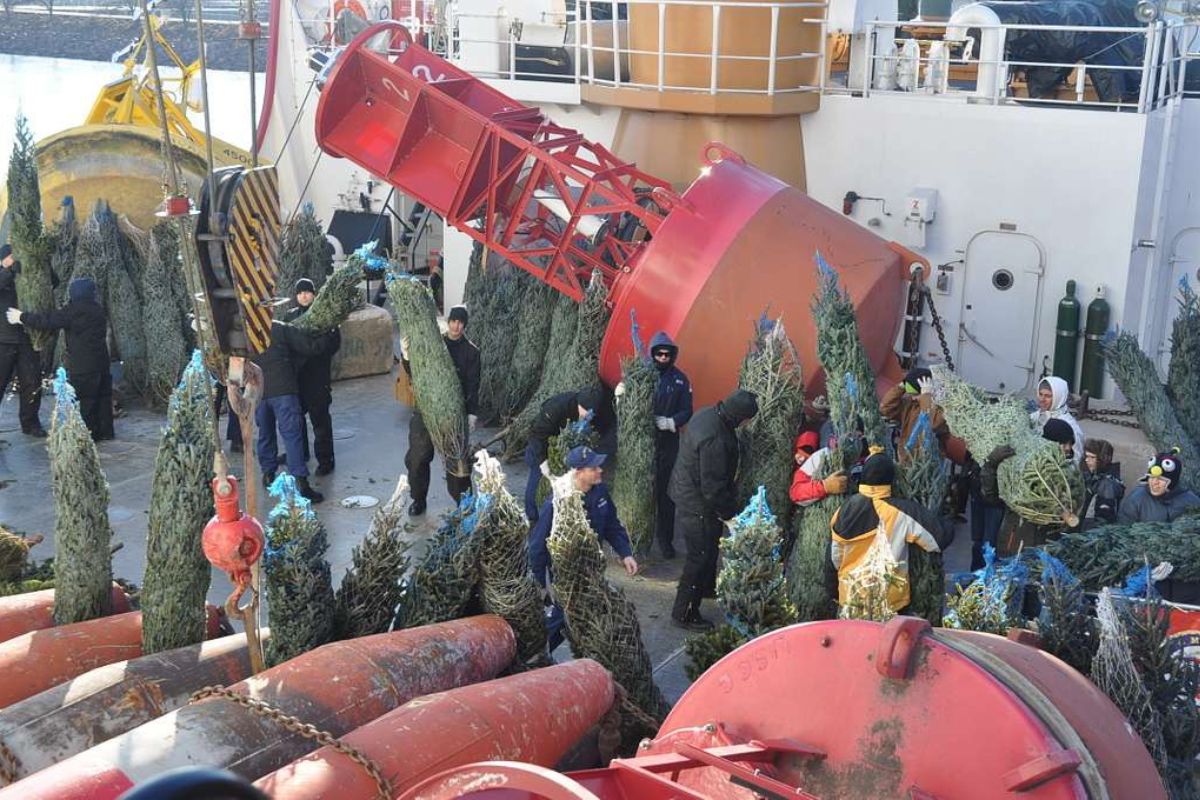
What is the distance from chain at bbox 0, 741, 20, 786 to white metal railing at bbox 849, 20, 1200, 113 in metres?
9.19

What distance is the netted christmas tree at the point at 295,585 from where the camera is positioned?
19.6 ft

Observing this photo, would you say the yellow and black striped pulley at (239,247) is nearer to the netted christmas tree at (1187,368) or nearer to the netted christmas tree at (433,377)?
the netted christmas tree at (433,377)

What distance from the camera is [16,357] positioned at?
11.4 m

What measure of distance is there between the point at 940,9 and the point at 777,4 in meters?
4.24

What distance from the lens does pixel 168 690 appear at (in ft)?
18.7

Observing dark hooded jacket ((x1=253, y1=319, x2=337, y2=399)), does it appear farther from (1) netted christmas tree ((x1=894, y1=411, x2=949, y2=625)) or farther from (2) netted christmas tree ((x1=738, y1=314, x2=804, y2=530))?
(1) netted christmas tree ((x1=894, y1=411, x2=949, y2=625))

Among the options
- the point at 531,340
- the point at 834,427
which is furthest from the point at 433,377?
the point at 834,427

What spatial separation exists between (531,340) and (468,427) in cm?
175

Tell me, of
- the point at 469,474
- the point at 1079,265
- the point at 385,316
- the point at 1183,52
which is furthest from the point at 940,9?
the point at 469,474

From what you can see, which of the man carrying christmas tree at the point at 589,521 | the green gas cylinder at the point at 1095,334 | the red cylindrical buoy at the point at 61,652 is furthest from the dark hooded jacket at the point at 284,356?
the green gas cylinder at the point at 1095,334

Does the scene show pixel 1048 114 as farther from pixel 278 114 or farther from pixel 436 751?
pixel 278 114

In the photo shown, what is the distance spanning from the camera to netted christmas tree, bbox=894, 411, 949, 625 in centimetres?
662

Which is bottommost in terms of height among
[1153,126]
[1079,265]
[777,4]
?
[1079,265]

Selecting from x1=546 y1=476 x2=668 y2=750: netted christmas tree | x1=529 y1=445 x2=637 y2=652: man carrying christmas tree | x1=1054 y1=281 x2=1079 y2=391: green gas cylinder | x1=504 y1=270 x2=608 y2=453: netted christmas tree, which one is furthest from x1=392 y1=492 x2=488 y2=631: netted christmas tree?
x1=1054 y1=281 x2=1079 y2=391: green gas cylinder
